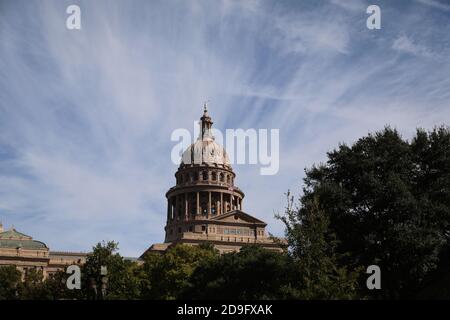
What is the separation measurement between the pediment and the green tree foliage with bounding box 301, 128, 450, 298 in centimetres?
6914

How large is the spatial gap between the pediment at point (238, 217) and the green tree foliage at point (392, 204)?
2722 inches

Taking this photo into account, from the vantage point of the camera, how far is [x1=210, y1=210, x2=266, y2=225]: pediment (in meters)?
123

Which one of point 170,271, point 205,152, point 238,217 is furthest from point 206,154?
point 170,271

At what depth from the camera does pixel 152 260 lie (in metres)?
82.2

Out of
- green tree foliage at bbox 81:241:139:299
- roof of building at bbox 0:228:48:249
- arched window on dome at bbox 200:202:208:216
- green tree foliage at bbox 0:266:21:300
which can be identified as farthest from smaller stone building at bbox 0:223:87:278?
green tree foliage at bbox 81:241:139:299

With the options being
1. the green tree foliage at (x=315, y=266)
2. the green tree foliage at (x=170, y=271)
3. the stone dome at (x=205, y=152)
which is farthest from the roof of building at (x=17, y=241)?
the green tree foliage at (x=315, y=266)

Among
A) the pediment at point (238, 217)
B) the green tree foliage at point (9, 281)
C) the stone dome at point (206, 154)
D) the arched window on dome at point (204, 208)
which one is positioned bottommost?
the green tree foliage at point (9, 281)

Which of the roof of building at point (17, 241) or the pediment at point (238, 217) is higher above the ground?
the pediment at point (238, 217)

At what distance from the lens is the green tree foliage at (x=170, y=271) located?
7575 centimetres

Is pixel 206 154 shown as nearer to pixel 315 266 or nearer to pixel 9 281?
pixel 9 281

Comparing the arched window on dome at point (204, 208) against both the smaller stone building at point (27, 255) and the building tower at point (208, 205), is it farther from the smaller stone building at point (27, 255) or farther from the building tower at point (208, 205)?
the smaller stone building at point (27, 255)

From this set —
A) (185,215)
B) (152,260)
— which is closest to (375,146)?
(152,260)
